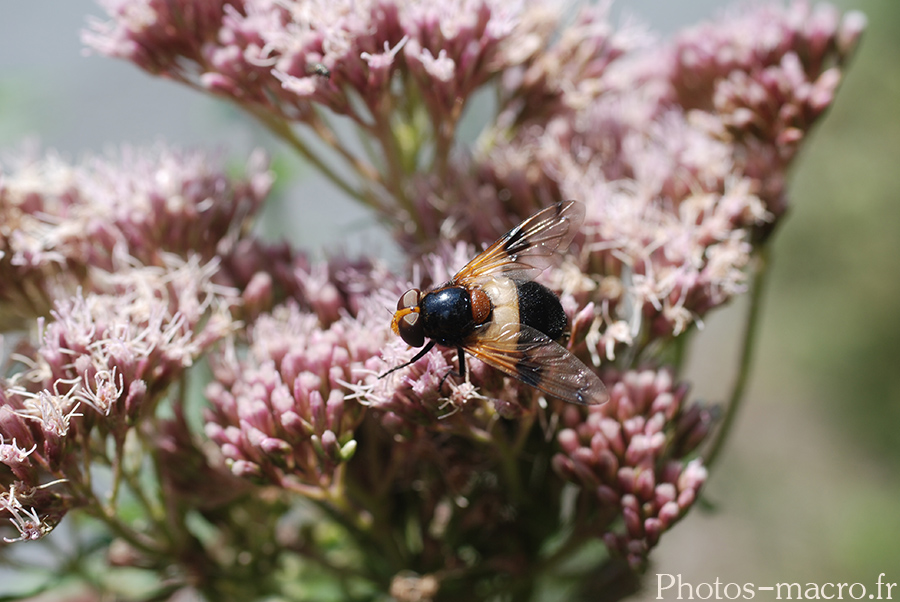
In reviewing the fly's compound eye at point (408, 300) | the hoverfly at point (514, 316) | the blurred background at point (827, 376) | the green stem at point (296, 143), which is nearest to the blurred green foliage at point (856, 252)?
the blurred background at point (827, 376)

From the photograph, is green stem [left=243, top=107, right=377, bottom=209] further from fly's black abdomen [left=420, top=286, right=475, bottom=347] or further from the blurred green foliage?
the blurred green foliage

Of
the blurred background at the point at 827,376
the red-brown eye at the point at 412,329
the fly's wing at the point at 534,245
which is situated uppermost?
the fly's wing at the point at 534,245

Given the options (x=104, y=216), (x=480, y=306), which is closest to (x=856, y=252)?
(x=480, y=306)

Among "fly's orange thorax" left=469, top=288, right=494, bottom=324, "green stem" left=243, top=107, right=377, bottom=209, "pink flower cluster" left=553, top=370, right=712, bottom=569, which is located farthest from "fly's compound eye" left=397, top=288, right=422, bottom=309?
"green stem" left=243, top=107, right=377, bottom=209

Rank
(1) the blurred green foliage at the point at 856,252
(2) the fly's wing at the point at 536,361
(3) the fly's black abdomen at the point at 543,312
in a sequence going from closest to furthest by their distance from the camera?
(2) the fly's wing at the point at 536,361 < (3) the fly's black abdomen at the point at 543,312 < (1) the blurred green foliage at the point at 856,252

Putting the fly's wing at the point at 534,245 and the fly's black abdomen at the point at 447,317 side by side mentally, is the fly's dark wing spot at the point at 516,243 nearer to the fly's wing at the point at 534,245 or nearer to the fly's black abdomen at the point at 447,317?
the fly's wing at the point at 534,245

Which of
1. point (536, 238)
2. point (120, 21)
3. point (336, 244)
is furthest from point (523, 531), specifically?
point (120, 21)

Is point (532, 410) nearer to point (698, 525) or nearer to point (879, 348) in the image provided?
point (698, 525)
